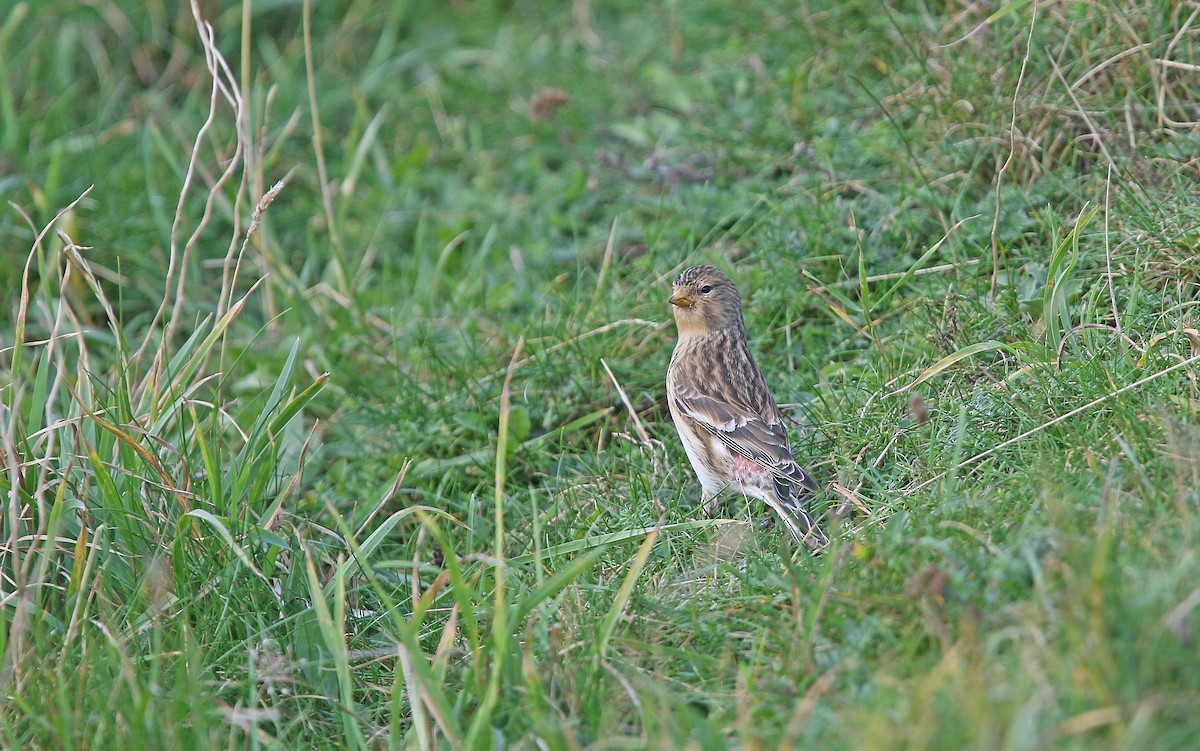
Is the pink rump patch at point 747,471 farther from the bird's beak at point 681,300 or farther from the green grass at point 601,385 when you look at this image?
the bird's beak at point 681,300

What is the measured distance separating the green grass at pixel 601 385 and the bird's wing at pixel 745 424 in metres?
0.16

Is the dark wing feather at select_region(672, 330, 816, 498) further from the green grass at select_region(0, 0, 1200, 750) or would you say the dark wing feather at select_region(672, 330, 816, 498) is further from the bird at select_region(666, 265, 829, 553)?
the green grass at select_region(0, 0, 1200, 750)

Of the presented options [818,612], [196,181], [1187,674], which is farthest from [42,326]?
[1187,674]

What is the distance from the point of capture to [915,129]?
19.7 ft

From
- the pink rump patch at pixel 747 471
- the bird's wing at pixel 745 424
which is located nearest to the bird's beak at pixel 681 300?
the bird's wing at pixel 745 424

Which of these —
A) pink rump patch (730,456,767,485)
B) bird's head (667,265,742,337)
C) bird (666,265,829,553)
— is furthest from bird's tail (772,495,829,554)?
bird's head (667,265,742,337)

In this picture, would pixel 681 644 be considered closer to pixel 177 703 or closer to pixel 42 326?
pixel 177 703

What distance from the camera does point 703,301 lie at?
18.4ft

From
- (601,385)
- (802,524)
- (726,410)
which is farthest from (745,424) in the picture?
(601,385)

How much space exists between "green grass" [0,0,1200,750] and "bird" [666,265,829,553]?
0.14 metres

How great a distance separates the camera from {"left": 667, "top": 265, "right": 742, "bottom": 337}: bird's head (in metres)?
5.57

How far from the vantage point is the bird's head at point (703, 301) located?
5.57 m

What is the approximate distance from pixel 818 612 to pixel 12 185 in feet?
19.3

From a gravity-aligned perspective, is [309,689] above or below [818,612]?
below
